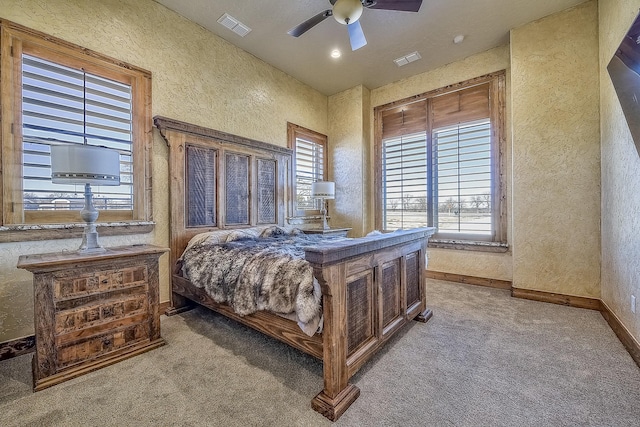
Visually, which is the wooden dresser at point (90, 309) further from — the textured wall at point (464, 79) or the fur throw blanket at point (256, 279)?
the textured wall at point (464, 79)

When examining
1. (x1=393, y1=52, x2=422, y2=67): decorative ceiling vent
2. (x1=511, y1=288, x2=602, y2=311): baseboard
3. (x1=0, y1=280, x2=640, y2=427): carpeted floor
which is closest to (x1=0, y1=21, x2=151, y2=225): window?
(x1=0, y1=280, x2=640, y2=427): carpeted floor

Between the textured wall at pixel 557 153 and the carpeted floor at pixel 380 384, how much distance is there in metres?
0.84

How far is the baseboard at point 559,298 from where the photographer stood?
2.83m

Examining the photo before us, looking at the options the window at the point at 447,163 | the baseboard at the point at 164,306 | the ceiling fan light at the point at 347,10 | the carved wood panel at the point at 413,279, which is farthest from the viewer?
the window at the point at 447,163

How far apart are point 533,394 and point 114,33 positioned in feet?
14.4

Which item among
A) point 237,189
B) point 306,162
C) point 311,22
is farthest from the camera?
point 306,162

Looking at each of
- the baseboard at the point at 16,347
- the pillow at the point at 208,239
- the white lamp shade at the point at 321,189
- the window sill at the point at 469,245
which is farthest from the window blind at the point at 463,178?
the baseboard at the point at 16,347

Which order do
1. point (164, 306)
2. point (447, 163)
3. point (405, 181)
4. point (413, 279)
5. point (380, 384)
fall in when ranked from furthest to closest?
point (405, 181) < point (447, 163) < point (164, 306) < point (413, 279) < point (380, 384)

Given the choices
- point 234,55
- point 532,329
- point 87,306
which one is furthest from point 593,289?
point 234,55

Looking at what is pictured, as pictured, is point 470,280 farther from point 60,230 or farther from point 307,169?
point 60,230

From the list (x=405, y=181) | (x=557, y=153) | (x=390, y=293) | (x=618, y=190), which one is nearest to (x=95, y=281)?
(x=390, y=293)

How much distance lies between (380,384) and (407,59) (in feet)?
13.6

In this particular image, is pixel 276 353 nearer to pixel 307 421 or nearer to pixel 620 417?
pixel 307 421

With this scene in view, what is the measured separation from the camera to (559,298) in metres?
3.01
